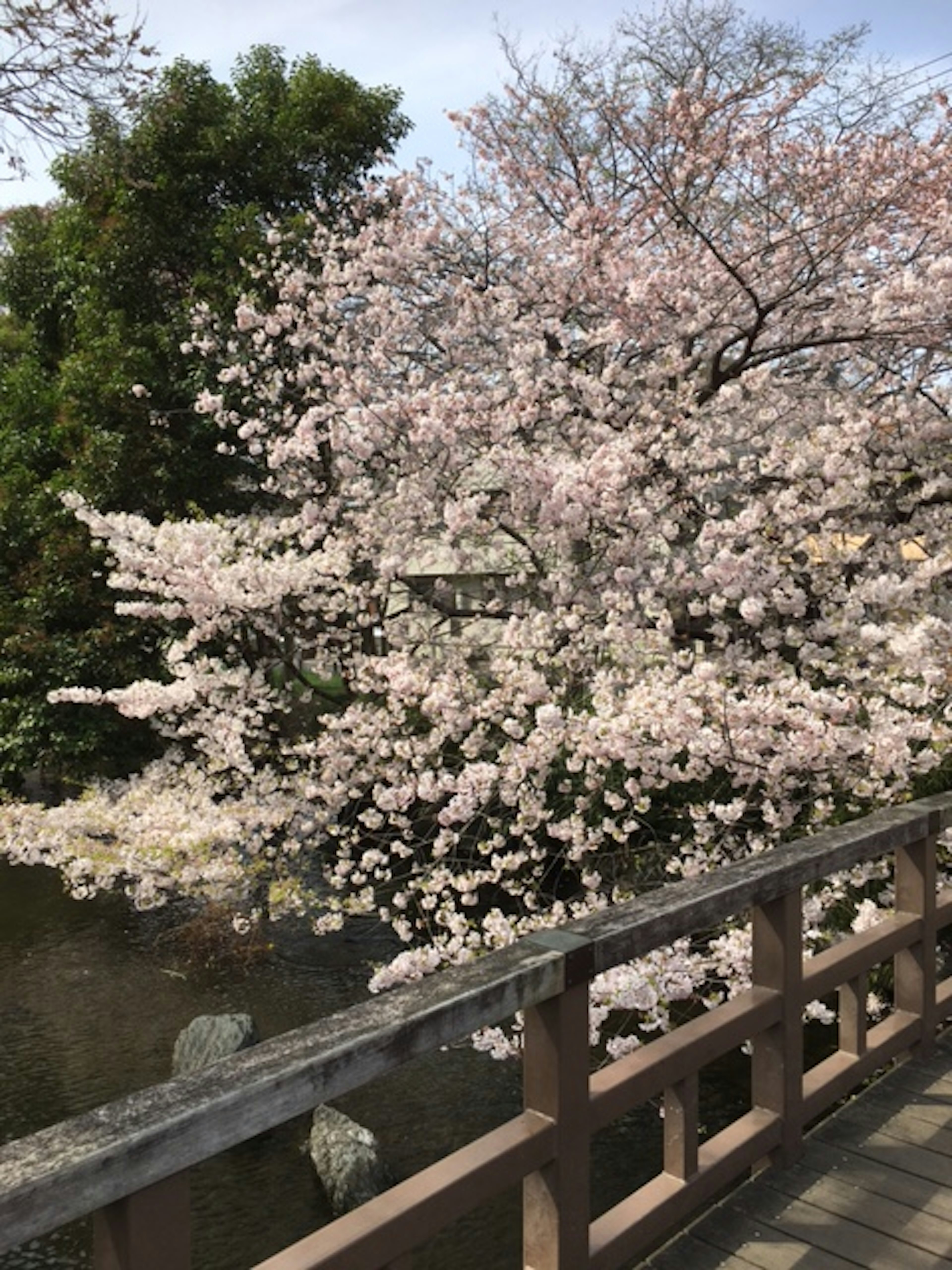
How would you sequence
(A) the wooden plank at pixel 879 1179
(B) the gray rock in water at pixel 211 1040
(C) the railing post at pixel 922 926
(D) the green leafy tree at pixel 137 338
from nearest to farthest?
1. (A) the wooden plank at pixel 879 1179
2. (C) the railing post at pixel 922 926
3. (B) the gray rock in water at pixel 211 1040
4. (D) the green leafy tree at pixel 137 338

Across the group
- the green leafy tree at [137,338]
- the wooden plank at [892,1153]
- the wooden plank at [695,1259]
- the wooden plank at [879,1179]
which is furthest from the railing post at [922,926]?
the green leafy tree at [137,338]

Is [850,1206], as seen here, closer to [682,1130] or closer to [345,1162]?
[682,1130]

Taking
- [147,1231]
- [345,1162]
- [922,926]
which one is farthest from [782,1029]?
[345,1162]

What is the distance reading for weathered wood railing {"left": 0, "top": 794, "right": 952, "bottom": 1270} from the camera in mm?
1726

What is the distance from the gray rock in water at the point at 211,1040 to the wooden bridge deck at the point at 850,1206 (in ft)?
17.5

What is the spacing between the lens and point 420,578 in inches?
407

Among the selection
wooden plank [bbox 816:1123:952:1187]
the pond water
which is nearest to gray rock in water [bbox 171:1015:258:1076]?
the pond water

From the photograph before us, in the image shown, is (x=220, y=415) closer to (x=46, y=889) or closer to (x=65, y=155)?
(x=65, y=155)

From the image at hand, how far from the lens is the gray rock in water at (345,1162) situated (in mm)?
6426

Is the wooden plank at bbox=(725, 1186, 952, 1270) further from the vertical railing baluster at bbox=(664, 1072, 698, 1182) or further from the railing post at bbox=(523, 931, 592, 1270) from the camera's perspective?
the railing post at bbox=(523, 931, 592, 1270)

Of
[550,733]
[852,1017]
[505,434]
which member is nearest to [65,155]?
[505,434]

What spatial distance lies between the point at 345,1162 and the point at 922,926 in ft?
13.8

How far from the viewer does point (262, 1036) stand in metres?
8.62

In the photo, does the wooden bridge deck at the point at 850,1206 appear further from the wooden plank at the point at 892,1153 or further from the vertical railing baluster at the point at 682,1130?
the vertical railing baluster at the point at 682,1130
